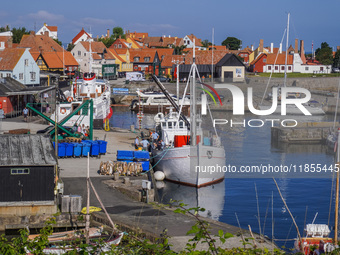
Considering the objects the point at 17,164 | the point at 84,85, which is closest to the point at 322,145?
the point at 84,85

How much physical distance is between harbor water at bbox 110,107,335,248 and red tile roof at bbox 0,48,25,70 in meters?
29.7

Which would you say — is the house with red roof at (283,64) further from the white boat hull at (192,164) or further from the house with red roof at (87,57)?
the white boat hull at (192,164)

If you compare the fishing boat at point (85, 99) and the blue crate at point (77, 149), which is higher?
the fishing boat at point (85, 99)

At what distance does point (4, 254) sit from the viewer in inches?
396

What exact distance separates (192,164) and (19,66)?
44.5 m

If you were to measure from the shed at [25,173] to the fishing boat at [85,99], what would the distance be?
2402 cm

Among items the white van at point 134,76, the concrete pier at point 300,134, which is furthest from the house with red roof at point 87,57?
the concrete pier at point 300,134

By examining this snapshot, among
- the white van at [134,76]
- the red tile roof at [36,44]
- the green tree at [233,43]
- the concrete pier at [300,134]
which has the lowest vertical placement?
the concrete pier at [300,134]

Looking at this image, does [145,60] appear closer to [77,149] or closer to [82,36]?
[82,36]

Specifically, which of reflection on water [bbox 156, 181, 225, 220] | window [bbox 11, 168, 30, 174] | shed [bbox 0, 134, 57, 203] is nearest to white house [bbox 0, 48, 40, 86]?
reflection on water [bbox 156, 181, 225, 220]

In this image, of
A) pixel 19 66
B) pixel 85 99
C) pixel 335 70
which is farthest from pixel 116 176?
pixel 335 70

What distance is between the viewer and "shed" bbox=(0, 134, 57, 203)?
23.3 meters

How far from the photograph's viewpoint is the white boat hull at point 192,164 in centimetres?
3391

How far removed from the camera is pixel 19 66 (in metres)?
72.7
